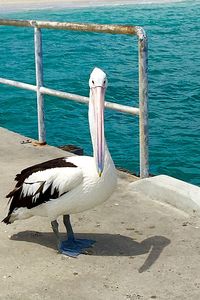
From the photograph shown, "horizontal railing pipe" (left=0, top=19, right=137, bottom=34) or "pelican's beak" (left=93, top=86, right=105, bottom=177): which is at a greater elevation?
"horizontal railing pipe" (left=0, top=19, right=137, bottom=34)

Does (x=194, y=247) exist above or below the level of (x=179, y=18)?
above

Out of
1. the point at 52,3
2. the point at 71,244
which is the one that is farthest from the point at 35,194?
the point at 52,3

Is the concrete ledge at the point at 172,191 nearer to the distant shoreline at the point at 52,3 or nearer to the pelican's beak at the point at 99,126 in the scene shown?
the pelican's beak at the point at 99,126

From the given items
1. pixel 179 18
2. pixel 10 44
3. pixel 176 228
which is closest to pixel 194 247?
pixel 176 228

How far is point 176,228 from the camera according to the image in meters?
4.05

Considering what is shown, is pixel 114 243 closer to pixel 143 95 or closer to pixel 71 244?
pixel 71 244

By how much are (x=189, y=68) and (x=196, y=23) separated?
46.7 ft

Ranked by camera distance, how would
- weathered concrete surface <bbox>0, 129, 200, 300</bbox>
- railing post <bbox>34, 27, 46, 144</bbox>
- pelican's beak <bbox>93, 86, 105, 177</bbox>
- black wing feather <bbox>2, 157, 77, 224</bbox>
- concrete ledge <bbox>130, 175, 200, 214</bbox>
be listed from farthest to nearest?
railing post <bbox>34, 27, 46, 144</bbox>
concrete ledge <bbox>130, 175, 200, 214</bbox>
black wing feather <bbox>2, 157, 77, 224</bbox>
pelican's beak <bbox>93, 86, 105, 177</bbox>
weathered concrete surface <bbox>0, 129, 200, 300</bbox>

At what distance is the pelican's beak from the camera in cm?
342

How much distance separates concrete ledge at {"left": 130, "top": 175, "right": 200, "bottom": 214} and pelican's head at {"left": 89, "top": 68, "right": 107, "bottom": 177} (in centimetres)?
104

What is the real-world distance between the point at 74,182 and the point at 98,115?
→ 15.3 inches

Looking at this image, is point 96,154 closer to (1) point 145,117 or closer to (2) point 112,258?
(2) point 112,258

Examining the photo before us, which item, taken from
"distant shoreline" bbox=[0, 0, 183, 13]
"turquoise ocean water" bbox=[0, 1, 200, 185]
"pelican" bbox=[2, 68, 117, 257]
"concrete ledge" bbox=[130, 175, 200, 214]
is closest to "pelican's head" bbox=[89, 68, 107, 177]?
"pelican" bbox=[2, 68, 117, 257]

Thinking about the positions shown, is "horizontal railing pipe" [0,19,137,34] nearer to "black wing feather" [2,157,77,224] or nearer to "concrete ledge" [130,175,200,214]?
"concrete ledge" [130,175,200,214]
